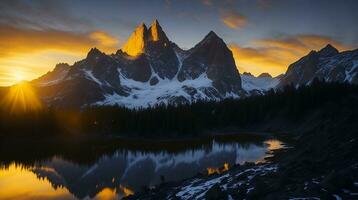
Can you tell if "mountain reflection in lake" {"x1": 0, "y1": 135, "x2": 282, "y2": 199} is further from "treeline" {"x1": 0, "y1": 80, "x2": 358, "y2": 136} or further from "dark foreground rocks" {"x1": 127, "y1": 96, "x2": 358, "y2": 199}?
"treeline" {"x1": 0, "y1": 80, "x2": 358, "y2": 136}

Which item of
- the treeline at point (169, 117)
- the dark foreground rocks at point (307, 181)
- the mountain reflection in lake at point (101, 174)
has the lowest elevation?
the mountain reflection in lake at point (101, 174)

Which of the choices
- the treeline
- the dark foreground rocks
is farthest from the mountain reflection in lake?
the treeline

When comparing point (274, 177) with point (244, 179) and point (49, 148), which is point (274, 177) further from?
point (49, 148)

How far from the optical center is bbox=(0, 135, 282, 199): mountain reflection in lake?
5122cm

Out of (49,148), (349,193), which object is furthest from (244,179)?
(49,148)

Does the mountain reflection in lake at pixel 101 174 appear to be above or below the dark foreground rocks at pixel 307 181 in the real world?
below

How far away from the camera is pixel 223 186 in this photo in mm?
31359

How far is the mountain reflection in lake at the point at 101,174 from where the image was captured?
51219mm

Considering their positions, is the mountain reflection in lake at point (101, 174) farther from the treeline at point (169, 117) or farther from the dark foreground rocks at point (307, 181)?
the treeline at point (169, 117)

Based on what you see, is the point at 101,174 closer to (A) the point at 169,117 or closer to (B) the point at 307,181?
(B) the point at 307,181

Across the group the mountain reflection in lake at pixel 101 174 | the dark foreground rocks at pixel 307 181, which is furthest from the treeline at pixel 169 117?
the dark foreground rocks at pixel 307 181

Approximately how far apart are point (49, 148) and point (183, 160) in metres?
44.1

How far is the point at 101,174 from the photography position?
6706 centimetres

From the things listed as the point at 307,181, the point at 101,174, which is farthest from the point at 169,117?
the point at 307,181
